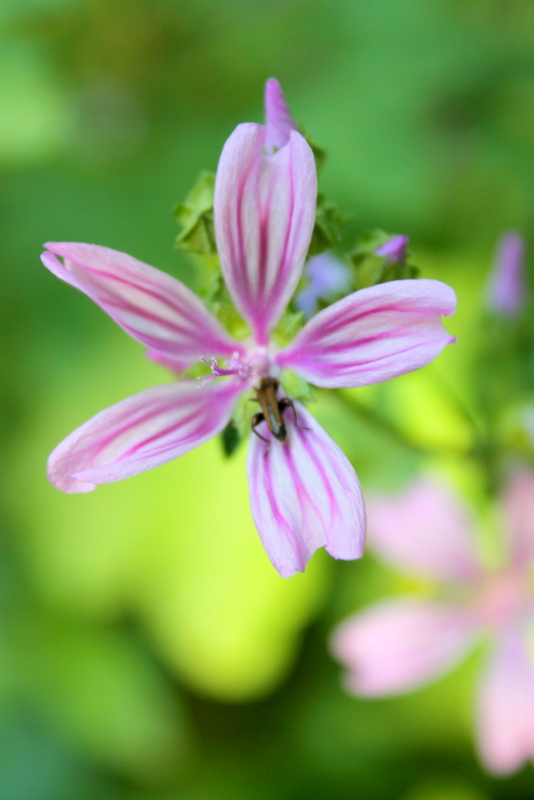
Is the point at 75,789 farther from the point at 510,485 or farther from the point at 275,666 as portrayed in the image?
the point at 510,485

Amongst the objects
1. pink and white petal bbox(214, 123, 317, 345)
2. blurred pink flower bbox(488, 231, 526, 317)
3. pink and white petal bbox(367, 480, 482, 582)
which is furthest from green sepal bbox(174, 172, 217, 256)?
pink and white petal bbox(367, 480, 482, 582)

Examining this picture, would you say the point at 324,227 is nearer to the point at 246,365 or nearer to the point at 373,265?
the point at 373,265

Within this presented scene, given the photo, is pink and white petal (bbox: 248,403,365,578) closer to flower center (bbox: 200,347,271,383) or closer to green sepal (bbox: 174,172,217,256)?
flower center (bbox: 200,347,271,383)

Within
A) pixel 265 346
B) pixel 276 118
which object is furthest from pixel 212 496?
pixel 276 118

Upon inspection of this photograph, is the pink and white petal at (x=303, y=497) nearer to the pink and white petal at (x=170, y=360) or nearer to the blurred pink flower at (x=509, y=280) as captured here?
the pink and white petal at (x=170, y=360)

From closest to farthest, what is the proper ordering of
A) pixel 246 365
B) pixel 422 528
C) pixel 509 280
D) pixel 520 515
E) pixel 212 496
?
pixel 246 365
pixel 509 280
pixel 520 515
pixel 422 528
pixel 212 496

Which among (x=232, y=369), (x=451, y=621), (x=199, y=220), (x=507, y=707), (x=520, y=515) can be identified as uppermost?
(x=199, y=220)

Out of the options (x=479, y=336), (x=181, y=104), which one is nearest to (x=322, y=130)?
(x=181, y=104)
